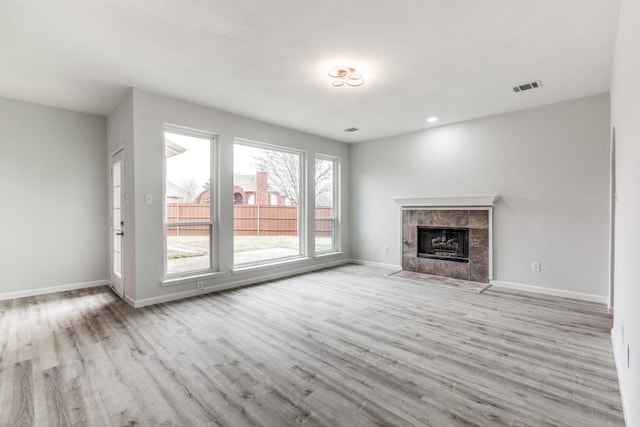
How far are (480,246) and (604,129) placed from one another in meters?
2.22

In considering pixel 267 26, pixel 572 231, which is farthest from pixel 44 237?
pixel 572 231

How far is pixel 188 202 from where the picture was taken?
14.7 feet

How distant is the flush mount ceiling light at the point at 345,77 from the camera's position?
3.24 metres

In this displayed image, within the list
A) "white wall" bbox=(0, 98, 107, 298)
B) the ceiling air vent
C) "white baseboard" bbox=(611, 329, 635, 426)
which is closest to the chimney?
"white wall" bbox=(0, 98, 107, 298)

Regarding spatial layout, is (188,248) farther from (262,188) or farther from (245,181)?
(262,188)

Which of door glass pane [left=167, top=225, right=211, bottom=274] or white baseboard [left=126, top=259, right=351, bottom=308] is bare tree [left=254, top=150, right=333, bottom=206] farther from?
door glass pane [left=167, top=225, right=211, bottom=274]

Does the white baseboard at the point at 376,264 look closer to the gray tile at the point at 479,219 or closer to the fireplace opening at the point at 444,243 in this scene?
the fireplace opening at the point at 444,243

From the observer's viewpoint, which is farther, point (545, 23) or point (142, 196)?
point (142, 196)

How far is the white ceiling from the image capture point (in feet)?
7.52

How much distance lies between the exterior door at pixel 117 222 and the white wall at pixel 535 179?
474 centimetres

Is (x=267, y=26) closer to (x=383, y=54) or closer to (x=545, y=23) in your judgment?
(x=383, y=54)

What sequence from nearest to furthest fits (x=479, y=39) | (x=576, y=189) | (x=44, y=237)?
(x=479, y=39) < (x=576, y=189) < (x=44, y=237)

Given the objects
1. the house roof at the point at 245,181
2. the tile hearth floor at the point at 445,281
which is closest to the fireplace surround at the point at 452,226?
the tile hearth floor at the point at 445,281

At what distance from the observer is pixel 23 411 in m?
1.87
